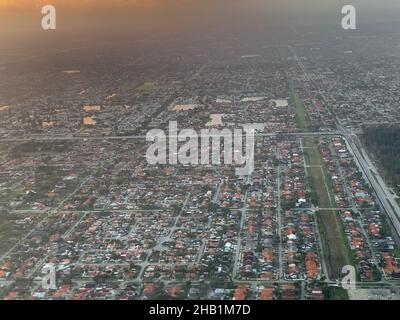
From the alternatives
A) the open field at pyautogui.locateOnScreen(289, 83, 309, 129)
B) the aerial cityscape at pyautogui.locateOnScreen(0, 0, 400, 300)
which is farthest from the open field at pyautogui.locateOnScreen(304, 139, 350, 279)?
the open field at pyautogui.locateOnScreen(289, 83, 309, 129)

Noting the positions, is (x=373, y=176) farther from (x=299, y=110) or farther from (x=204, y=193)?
(x=299, y=110)

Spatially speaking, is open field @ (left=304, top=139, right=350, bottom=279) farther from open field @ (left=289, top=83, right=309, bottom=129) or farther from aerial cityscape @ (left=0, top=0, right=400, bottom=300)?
open field @ (left=289, top=83, right=309, bottom=129)

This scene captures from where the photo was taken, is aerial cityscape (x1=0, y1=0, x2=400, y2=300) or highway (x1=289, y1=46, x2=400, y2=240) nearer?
aerial cityscape (x1=0, y1=0, x2=400, y2=300)

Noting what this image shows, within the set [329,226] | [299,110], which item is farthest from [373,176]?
[299,110]

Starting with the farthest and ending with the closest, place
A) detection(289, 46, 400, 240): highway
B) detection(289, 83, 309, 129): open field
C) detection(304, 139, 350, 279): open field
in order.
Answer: detection(289, 83, 309, 129): open field
detection(289, 46, 400, 240): highway
detection(304, 139, 350, 279): open field

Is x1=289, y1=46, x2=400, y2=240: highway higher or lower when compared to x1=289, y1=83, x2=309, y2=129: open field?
lower

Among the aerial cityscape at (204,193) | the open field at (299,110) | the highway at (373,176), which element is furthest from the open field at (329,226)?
the open field at (299,110)

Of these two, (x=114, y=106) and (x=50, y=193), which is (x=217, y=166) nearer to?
(x=50, y=193)

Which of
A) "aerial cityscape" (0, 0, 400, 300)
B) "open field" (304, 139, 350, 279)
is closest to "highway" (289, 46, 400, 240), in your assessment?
"aerial cityscape" (0, 0, 400, 300)

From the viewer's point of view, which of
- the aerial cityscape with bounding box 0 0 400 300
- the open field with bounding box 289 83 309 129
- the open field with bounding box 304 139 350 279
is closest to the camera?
the aerial cityscape with bounding box 0 0 400 300

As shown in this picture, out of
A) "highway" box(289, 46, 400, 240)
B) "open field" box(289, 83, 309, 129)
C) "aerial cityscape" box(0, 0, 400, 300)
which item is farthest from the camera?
"open field" box(289, 83, 309, 129)
